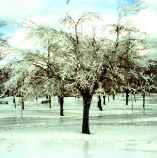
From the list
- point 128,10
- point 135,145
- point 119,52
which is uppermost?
point 128,10

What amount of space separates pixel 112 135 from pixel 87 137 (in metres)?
1.80

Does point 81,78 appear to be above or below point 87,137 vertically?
above

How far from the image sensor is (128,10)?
2720 centimetres

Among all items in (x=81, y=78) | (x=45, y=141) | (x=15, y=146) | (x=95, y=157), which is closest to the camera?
(x=95, y=157)

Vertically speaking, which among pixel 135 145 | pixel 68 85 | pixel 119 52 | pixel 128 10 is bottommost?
pixel 135 145

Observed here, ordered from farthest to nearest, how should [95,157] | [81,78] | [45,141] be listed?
[81,78], [45,141], [95,157]

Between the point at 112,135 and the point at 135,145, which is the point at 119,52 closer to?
the point at 112,135

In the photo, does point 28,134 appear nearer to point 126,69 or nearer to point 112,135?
point 112,135

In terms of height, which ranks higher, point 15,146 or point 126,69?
point 126,69

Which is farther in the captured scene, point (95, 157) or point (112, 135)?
point (112, 135)

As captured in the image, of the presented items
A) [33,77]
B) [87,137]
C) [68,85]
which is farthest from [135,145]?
[33,77]

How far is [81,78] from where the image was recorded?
84.7 ft

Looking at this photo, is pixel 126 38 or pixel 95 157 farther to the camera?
→ pixel 126 38

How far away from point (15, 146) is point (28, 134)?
19.2ft
